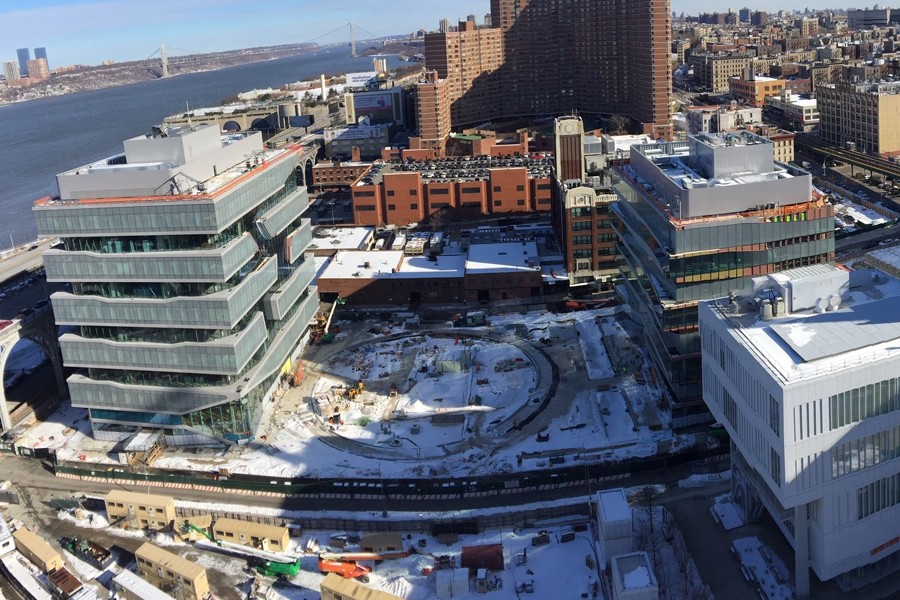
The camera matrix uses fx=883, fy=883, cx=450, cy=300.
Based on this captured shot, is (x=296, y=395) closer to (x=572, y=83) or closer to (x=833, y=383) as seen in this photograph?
(x=833, y=383)

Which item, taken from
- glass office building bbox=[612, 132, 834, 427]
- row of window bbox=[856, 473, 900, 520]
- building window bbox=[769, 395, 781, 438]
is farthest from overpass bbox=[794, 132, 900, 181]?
building window bbox=[769, 395, 781, 438]

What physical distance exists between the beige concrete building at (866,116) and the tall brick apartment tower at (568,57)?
2301cm

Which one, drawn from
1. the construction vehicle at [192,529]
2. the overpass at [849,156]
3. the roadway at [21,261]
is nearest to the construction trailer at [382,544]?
the construction vehicle at [192,529]

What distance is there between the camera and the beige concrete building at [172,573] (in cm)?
2783

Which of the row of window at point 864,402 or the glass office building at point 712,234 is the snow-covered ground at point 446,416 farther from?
the row of window at point 864,402

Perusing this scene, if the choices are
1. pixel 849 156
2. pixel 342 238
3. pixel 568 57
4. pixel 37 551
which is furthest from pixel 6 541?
pixel 568 57

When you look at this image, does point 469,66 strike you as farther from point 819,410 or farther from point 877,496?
point 819,410

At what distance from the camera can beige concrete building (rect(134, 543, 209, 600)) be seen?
91.3 feet

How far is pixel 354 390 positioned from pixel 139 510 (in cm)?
1188

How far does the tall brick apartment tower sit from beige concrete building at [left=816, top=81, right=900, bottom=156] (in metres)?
23.0

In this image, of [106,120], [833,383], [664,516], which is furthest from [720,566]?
[106,120]

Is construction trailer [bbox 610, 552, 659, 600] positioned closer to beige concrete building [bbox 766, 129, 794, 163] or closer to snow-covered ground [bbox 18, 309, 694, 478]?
snow-covered ground [bbox 18, 309, 694, 478]

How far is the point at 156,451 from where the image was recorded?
37312 millimetres

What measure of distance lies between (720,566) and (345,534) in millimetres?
12499
